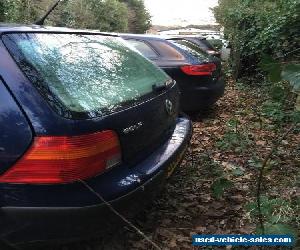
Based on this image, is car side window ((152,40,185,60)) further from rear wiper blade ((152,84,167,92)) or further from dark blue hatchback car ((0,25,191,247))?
dark blue hatchback car ((0,25,191,247))

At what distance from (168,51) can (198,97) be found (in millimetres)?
902

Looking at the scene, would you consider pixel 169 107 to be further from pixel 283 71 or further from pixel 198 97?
pixel 198 97

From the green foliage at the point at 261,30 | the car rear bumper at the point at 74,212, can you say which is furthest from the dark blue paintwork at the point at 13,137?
the green foliage at the point at 261,30

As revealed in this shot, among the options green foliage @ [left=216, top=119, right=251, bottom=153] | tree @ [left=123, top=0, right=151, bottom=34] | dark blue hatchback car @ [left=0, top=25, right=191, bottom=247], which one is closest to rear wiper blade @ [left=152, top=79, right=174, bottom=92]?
dark blue hatchback car @ [left=0, top=25, right=191, bottom=247]

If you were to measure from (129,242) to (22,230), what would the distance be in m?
1.11

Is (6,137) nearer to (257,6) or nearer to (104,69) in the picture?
(104,69)

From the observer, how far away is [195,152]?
5.41 meters

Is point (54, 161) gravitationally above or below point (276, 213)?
above

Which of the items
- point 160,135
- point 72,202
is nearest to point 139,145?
point 160,135

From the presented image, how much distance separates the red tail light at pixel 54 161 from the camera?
96.8 inches

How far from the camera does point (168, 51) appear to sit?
717cm

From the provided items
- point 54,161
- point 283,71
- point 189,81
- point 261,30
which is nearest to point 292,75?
point 283,71

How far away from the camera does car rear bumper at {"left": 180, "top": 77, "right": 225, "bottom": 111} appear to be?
695 cm

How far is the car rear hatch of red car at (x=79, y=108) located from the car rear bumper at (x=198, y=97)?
344 centimetres
